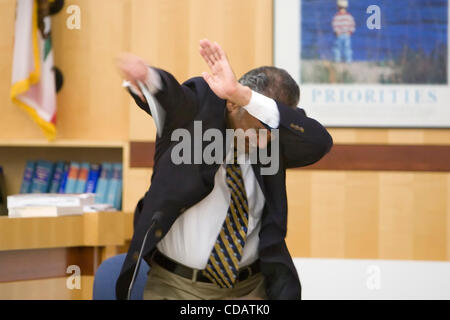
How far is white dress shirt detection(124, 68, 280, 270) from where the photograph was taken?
6.15 feet

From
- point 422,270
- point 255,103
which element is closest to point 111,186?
point 422,270

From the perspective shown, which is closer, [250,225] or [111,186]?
[250,225]

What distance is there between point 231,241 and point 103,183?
262 cm

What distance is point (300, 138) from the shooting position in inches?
70.9

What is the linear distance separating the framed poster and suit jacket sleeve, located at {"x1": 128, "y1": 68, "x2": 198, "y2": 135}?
2.31m

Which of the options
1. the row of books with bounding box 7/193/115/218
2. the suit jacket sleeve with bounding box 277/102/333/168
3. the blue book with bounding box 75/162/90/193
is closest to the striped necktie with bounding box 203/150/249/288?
the suit jacket sleeve with bounding box 277/102/333/168

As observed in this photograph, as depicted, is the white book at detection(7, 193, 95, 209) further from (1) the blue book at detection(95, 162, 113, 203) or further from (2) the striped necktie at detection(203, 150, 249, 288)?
(2) the striped necktie at detection(203, 150, 249, 288)

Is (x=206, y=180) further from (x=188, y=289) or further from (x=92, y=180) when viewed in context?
(x=92, y=180)

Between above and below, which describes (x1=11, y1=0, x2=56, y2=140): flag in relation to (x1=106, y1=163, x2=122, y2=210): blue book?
above

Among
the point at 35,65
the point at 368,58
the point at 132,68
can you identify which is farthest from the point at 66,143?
the point at 132,68

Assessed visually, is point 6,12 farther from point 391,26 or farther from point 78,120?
point 391,26

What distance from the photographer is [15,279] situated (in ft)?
9.45
